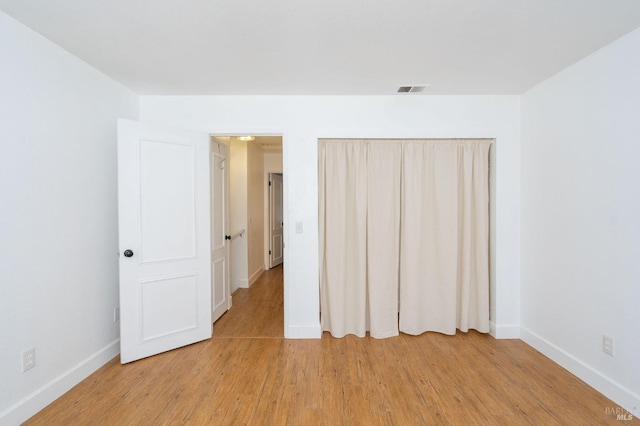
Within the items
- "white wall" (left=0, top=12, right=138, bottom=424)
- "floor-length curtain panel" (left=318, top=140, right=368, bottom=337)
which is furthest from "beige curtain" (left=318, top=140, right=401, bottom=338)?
"white wall" (left=0, top=12, right=138, bottom=424)

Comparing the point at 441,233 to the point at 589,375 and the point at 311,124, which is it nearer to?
the point at 589,375

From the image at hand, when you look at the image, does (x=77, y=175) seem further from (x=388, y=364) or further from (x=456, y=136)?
(x=456, y=136)

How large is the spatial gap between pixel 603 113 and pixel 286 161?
2.59 metres

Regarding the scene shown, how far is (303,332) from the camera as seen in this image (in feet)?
9.08

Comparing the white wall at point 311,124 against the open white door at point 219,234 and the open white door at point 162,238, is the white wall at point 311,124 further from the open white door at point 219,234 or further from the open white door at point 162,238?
the open white door at point 219,234

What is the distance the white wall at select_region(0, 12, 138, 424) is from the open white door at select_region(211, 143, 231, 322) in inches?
35.7

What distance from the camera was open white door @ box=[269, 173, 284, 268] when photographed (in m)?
5.90

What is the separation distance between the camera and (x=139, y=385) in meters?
2.04

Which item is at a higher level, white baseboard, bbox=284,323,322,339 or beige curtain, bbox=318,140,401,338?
beige curtain, bbox=318,140,401,338

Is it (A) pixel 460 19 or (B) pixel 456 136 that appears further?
(B) pixel 456 136

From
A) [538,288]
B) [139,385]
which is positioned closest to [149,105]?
[139,385]

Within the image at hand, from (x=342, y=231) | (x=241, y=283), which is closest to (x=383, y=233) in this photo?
(x=342, y=231)

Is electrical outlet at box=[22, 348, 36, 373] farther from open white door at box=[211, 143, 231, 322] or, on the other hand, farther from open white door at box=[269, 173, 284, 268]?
open white door at box=[269, 173, 284, 268]

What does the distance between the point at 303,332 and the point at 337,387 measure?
32.3 inches
